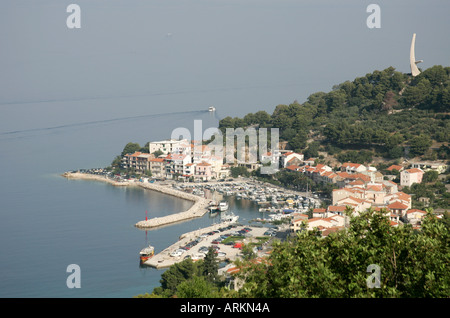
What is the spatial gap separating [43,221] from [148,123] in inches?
518

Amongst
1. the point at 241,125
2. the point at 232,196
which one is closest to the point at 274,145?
the point at 241,125

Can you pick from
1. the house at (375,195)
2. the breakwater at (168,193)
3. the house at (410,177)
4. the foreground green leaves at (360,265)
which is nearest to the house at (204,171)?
the breakwater at (168,193)

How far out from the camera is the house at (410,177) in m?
12.2

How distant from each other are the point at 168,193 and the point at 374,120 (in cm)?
599

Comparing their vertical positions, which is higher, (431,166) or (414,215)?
(431,166)

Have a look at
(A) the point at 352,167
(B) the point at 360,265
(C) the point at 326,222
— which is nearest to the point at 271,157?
(A) the point at 352,167

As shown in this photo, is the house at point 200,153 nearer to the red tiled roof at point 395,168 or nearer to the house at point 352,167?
the house at point 352,167

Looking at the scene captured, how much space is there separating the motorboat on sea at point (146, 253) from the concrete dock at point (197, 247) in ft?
0.21

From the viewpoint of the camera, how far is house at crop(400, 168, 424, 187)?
12172mm

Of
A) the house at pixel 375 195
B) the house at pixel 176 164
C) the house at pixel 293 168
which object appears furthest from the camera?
the house at pixel 176 164

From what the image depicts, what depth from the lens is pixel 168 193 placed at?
46.0 feet

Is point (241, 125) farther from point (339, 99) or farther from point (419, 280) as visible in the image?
point (419, 280)

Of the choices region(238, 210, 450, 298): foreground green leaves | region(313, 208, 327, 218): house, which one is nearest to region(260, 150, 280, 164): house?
region(313, 208, 327, 218): house

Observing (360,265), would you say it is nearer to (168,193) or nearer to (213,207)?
(213,207)
